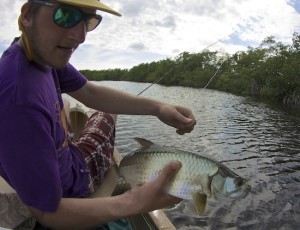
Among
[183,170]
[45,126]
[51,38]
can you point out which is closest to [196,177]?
[183,170]

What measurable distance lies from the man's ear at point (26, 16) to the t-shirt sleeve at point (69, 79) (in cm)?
123

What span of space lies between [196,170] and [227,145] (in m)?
13.1

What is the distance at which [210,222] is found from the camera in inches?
282

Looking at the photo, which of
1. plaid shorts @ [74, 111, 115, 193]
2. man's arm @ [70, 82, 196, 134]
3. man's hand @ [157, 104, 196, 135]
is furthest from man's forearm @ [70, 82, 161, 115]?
man's hand @ [157, 104, 196, 135]

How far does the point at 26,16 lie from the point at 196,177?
1.50 m

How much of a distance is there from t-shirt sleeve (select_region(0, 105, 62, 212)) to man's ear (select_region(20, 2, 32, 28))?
0.59m

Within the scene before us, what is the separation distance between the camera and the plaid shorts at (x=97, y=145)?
10.9 feet

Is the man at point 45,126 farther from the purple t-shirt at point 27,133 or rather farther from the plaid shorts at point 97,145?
the plaid shorts at point 97,145

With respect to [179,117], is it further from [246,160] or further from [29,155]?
[246,160]

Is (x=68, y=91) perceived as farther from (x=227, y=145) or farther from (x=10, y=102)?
(x=227, y=145)

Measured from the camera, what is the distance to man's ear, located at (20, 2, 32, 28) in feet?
7.16

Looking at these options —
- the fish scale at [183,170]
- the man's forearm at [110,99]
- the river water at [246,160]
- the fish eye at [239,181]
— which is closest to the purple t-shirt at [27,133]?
the fish scale at [183,170]

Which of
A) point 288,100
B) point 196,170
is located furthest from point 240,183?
point 288,100

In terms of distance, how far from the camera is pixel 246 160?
12.5 meters
